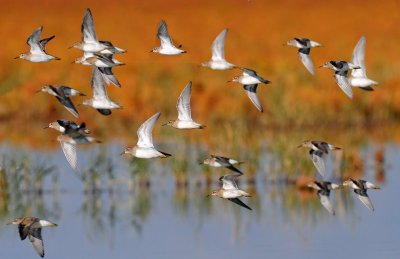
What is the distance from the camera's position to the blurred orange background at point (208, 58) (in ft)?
110

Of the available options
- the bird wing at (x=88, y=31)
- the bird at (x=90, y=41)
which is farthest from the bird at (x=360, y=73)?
the bird wing at (x=88, y=31)

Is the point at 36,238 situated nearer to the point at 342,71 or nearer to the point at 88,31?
the point at 88,31

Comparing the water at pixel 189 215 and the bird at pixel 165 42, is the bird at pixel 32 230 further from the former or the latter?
the bird at pixel 165 42

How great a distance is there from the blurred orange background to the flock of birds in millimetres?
9028

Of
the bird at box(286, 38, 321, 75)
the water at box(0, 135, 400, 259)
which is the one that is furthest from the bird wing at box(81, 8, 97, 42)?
the water at box(0, 135, 400, 259)

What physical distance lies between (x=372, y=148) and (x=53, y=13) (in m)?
26.4

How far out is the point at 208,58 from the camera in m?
46.1

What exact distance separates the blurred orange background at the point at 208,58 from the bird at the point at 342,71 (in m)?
9.12

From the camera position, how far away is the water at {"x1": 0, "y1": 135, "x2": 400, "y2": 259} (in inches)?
890

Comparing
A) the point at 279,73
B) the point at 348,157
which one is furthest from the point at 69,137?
the point at 279,73

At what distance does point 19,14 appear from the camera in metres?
54.0

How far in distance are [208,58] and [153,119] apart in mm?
27180

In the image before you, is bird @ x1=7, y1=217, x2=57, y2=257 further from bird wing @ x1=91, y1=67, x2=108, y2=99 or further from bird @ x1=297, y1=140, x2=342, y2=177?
bird @ x1=297, y1=140, x2=342, y2=177

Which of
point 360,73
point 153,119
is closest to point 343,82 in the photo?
point 360,73
